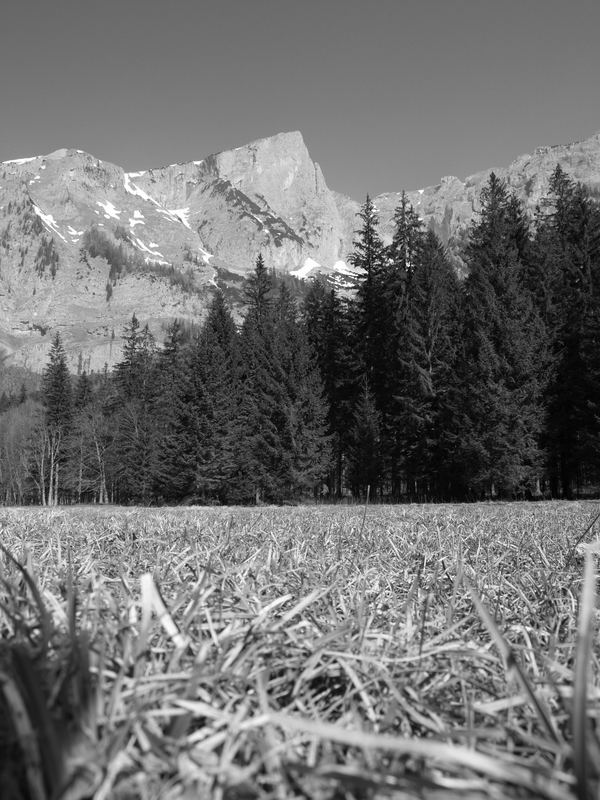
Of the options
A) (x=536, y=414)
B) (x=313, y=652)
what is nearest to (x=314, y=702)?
(x=313, y=652)

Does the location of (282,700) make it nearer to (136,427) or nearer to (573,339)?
(573,339)

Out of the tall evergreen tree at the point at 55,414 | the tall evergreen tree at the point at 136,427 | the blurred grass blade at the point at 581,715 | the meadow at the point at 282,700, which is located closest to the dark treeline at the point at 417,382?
the tall evergreen tree at the point at 136,427

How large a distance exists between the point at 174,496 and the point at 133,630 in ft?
123

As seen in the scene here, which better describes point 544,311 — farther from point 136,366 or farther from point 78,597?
point 136,366

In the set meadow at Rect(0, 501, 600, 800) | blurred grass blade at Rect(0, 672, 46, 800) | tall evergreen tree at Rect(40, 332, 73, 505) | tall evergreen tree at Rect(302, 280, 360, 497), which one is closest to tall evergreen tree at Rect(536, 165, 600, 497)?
tall evergreen tree at Rect(302, 280, 360, 497)

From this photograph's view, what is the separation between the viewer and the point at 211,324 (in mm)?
43531

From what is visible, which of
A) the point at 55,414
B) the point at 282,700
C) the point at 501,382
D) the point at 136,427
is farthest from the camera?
the point at 55,414

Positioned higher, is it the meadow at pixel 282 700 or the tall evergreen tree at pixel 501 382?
the tall evergreen tree at pixel 501 382

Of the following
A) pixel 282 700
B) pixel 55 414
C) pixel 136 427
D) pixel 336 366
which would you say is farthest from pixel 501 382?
pixel 55 414

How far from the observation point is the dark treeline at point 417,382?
2594 centimetres

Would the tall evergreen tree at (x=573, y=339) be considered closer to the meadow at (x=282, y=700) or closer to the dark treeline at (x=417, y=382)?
the dark treeline at (x=417, y=382)

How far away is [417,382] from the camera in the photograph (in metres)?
31.6

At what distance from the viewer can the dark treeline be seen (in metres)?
25.9

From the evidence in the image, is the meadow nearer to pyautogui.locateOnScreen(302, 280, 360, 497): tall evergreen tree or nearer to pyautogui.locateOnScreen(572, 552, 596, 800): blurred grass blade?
pyautogui.locateOnScreen(572, 552, 596, 800): blurred grass blade
